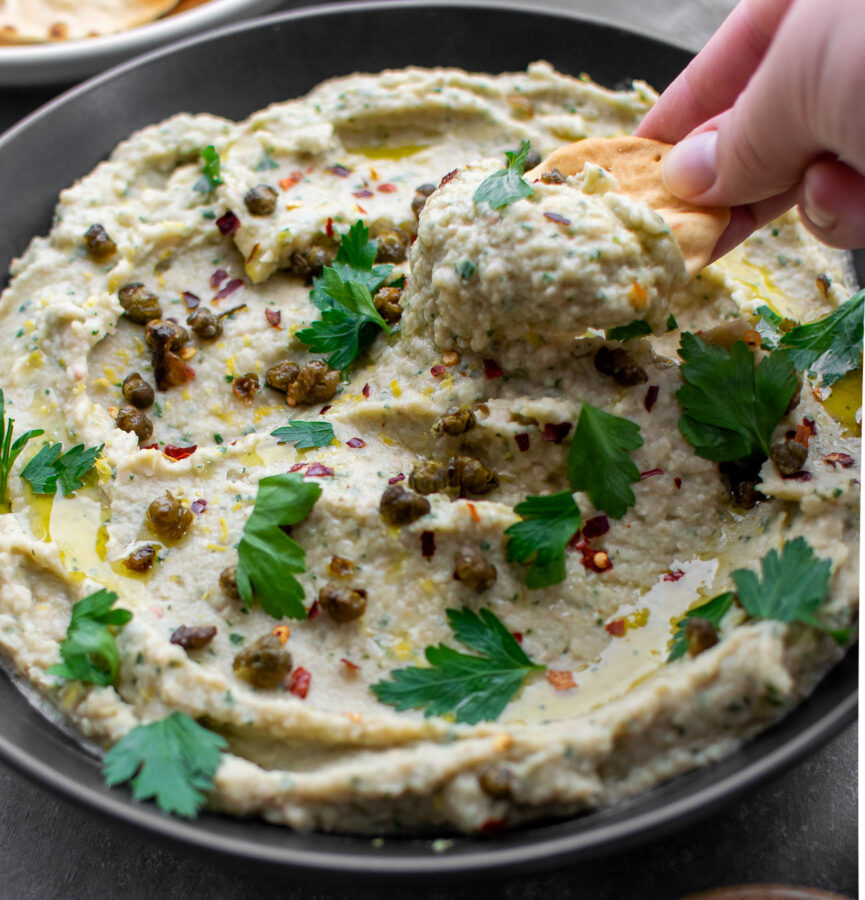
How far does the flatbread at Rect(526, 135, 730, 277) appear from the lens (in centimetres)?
361

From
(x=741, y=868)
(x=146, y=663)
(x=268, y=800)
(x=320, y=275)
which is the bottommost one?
(x=741, y=868)

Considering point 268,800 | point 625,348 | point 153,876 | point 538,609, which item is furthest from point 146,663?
point 625,348

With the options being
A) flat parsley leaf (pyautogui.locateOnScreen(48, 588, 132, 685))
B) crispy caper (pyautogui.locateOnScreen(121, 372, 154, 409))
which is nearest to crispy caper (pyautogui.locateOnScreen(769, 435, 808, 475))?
flat parsley leaf (pyautogui.locateOnScreen(48, 588, 132, 685))

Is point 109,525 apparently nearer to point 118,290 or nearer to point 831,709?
point 118,290

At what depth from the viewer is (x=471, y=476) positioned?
3660mm

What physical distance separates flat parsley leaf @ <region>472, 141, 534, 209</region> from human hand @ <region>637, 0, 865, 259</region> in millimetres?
552

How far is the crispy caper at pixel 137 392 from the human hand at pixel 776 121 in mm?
2304

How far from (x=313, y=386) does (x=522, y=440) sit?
939 millimetres

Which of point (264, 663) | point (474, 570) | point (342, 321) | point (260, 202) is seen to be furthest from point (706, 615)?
point (260, 202)

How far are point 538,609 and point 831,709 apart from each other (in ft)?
3.38

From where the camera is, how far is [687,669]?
10.3ft

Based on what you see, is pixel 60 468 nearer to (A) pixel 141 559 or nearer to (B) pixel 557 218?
(A) pixel 141 559

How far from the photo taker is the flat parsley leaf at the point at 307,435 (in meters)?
3.88

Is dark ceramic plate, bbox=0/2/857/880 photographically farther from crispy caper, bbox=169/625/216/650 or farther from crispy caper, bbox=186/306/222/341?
crispy caper, bbox=186/306/222/341
